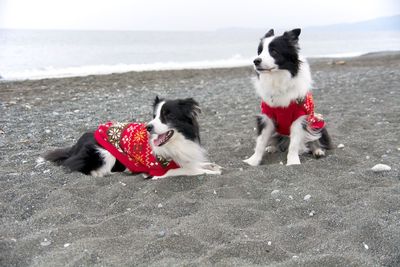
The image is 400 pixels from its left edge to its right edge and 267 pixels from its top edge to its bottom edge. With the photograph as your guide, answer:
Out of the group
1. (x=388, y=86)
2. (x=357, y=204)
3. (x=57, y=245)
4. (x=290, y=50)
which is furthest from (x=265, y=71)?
(x=388, y=86)

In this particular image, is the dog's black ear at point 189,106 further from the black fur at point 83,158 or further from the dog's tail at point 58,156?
the dog's tail at point 58,156

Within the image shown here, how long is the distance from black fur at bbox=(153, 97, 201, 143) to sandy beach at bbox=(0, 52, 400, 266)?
0.54 meters

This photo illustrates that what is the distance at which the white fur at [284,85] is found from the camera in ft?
15.5

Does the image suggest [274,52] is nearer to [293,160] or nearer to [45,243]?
[293,160]

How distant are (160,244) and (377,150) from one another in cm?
317

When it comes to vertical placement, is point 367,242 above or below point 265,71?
below

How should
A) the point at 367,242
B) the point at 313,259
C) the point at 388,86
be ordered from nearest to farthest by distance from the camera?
the point at 313,259, the point at 367,242, the point at 388,86

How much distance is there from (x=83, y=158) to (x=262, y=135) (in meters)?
2.16

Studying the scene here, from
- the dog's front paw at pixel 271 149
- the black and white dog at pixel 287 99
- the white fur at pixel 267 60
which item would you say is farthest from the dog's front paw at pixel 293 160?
the white fur at pixel 267 60

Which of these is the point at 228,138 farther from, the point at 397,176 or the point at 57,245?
the point at 57,245

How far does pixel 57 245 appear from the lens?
9.81 ft

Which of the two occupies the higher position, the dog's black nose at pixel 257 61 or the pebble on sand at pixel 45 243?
the dog's black nose at pixel 257 61

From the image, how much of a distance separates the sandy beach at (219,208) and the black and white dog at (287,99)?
8.9 inches

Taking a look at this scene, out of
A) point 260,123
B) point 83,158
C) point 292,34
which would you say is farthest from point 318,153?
point 83,158
